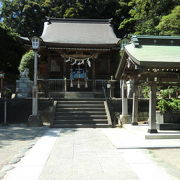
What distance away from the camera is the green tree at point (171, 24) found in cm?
2025

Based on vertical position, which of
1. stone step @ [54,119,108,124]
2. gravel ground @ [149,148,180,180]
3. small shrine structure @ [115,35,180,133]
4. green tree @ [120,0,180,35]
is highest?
green tree @ [120,0,180,35]

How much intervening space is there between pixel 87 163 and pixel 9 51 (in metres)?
26.3

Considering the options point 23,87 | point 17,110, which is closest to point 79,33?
point 23,87

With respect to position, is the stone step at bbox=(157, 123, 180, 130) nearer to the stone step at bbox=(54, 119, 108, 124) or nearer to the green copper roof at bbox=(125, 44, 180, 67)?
the green copper roof at bbox=(125, 44, 180, 67)

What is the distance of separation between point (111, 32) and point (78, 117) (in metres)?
12.6

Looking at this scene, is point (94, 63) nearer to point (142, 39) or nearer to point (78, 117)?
point (78, 117)

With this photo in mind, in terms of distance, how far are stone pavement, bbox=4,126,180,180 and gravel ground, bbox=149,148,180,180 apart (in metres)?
0.08

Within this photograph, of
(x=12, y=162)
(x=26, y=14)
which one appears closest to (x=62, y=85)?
(x=12, y=162)

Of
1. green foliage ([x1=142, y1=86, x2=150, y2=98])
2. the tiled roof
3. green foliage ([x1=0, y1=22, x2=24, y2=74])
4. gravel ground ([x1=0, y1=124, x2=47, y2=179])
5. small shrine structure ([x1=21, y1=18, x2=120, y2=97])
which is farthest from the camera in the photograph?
green foliage ([x1=0, y1=22, x2=24, y2=74])

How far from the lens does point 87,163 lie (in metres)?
6.95

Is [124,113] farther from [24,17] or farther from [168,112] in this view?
[24,17]

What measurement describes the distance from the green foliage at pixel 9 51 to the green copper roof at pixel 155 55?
21.6 meters

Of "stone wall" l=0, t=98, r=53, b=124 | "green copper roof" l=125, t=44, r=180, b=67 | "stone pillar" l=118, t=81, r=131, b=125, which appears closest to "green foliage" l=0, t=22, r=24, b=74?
"stone wall" l=0, t=98, r=53, b=124

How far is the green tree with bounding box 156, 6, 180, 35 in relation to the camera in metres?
20.2
